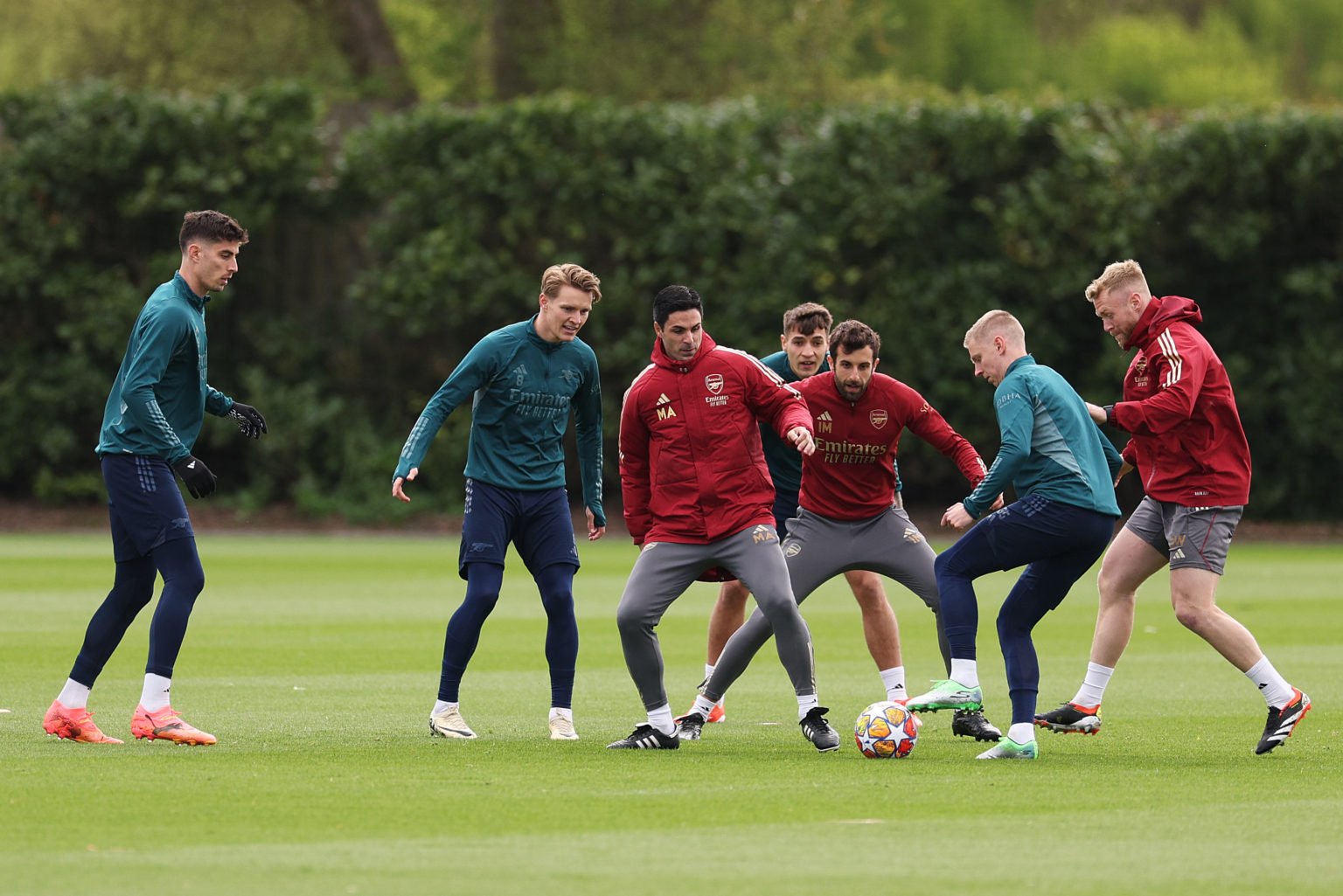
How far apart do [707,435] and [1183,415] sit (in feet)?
7.01

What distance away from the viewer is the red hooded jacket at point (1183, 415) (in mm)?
9297

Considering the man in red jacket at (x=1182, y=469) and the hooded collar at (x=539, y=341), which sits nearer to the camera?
the man in red jacket at (x=1182, y=469)

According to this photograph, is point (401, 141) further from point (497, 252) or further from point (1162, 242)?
point (1162, 242)

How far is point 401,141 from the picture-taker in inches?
1173

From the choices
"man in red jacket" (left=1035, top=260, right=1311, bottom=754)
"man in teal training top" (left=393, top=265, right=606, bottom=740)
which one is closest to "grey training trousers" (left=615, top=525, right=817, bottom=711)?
"man in teal training top" (left=393, top=265, right=606, bottom=740)

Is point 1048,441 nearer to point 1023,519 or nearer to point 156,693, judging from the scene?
point 1023,519

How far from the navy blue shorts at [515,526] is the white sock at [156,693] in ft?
4.93

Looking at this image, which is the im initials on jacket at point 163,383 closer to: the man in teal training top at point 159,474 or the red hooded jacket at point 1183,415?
the man in teal training top at point 159,474

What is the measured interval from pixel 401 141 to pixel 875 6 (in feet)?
46.4

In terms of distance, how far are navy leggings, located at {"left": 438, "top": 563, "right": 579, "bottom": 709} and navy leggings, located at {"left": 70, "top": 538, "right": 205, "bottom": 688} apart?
123 centimetres

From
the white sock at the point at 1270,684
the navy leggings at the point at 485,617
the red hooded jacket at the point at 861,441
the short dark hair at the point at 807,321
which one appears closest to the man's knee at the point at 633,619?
the navy leggings at the point at 485,617

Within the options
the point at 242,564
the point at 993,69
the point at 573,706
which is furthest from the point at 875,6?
the point at 573,706

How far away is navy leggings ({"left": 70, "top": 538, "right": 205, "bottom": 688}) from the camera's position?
9.35 meters

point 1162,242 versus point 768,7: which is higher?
point 768,7
